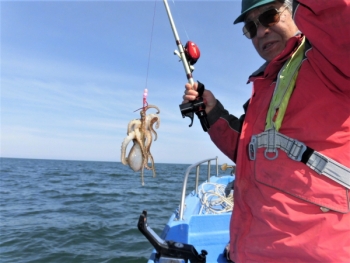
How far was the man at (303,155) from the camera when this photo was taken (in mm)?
1112

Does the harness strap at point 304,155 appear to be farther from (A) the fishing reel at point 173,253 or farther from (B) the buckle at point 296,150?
(A) the fishing reel at point 173,253

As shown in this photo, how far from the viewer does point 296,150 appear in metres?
1.27

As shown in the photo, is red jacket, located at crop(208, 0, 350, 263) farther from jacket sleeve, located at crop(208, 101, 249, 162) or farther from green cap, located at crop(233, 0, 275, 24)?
jacket sleeve, located at crop(208, 101, 249, 162)

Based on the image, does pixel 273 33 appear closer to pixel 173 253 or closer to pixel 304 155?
pixel 304 155

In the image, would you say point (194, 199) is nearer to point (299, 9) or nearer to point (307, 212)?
point (307, 212)

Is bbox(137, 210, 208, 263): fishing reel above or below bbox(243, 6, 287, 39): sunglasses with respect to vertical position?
below

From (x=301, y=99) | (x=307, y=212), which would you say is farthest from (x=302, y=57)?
(x=307, y=212)

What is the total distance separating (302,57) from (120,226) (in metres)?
7.36

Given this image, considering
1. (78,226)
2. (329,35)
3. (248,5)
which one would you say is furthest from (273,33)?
(78,226)

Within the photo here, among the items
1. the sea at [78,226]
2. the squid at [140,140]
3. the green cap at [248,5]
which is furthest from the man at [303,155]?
the sea at [78,226]

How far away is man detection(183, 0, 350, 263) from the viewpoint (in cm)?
111

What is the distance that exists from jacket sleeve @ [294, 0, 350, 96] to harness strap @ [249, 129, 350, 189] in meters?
0.31

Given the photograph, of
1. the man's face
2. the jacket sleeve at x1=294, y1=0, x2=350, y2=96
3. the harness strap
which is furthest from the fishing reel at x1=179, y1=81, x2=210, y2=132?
the jacket sleeve at x1=294, y1=0, x2=350, y2=96

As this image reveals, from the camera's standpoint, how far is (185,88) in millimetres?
2281
